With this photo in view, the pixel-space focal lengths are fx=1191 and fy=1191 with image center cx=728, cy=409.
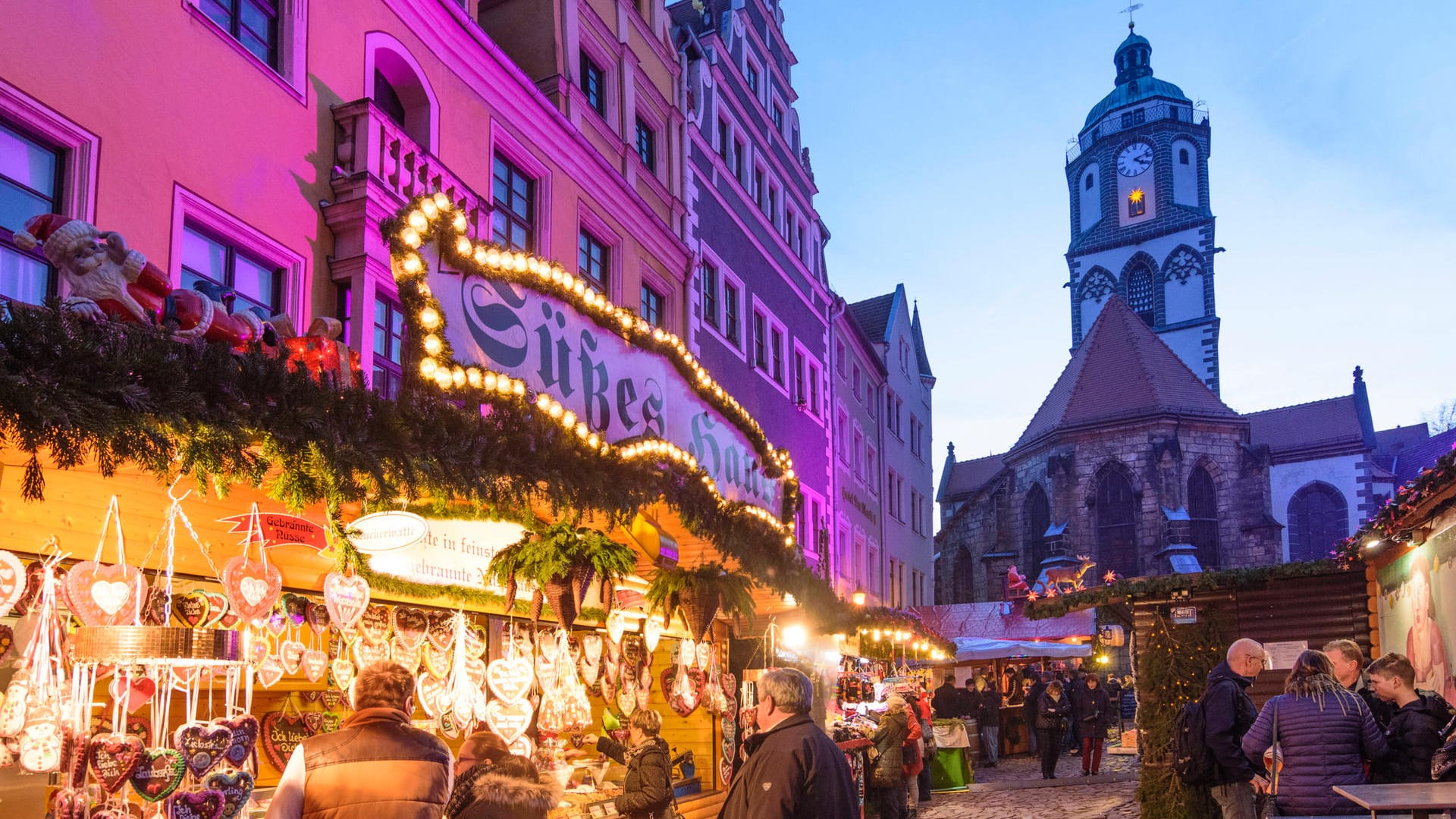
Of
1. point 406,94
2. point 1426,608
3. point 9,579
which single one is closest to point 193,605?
point 9,579

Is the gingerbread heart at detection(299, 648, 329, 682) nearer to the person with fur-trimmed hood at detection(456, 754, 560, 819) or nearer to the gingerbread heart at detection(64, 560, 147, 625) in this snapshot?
the gingerbread heart at detection(64, 560, 147, 625)

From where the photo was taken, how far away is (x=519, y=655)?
26.6ft

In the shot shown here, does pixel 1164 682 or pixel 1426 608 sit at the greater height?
pixel 1426 608

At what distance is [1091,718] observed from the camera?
20.1 metres

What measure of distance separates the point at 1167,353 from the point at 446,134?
4373 centimetres

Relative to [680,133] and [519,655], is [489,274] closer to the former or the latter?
[519,655]

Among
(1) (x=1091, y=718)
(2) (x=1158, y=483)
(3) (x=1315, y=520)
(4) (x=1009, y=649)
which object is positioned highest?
(2) (x=1158, y=483)

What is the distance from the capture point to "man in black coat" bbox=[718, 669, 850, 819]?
5.21 m

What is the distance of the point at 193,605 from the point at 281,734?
47.8 inches

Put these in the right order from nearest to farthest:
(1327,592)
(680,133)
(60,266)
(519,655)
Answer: (60,266), (519,655), (1327,592), (680,133)

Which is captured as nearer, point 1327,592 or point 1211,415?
point 1327,592

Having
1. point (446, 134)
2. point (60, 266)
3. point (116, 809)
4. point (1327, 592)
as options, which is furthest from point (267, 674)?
point (1327, 592)

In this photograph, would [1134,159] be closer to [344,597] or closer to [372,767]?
[344,597]

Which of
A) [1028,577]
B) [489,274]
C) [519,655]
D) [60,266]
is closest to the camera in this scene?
[60,266]
